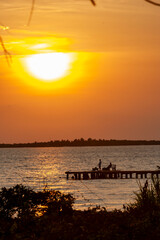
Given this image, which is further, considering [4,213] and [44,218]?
[4,213]

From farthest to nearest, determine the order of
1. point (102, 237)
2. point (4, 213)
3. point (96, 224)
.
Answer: point (4, 213)
point (96, 224)
point (102, 237)

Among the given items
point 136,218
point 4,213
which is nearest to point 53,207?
point 4,213

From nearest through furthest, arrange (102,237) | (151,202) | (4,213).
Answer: (102,237) < (4,213) < (151,202)

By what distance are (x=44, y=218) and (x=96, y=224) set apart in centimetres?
132

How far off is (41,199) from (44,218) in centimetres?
169

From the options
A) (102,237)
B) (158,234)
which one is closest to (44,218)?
(102,237)

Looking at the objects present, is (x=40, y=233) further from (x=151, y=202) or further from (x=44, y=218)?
(x=151, y=202)

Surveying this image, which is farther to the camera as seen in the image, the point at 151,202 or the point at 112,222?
the point at 151,202

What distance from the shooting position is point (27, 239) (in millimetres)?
11945

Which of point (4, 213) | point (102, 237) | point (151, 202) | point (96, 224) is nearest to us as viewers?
point (102, 237)

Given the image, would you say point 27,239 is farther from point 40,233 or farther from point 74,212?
point 74,212

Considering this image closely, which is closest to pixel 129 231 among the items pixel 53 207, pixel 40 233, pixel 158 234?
pixel 158 234

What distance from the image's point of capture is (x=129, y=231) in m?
12.3

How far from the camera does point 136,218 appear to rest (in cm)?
1371
